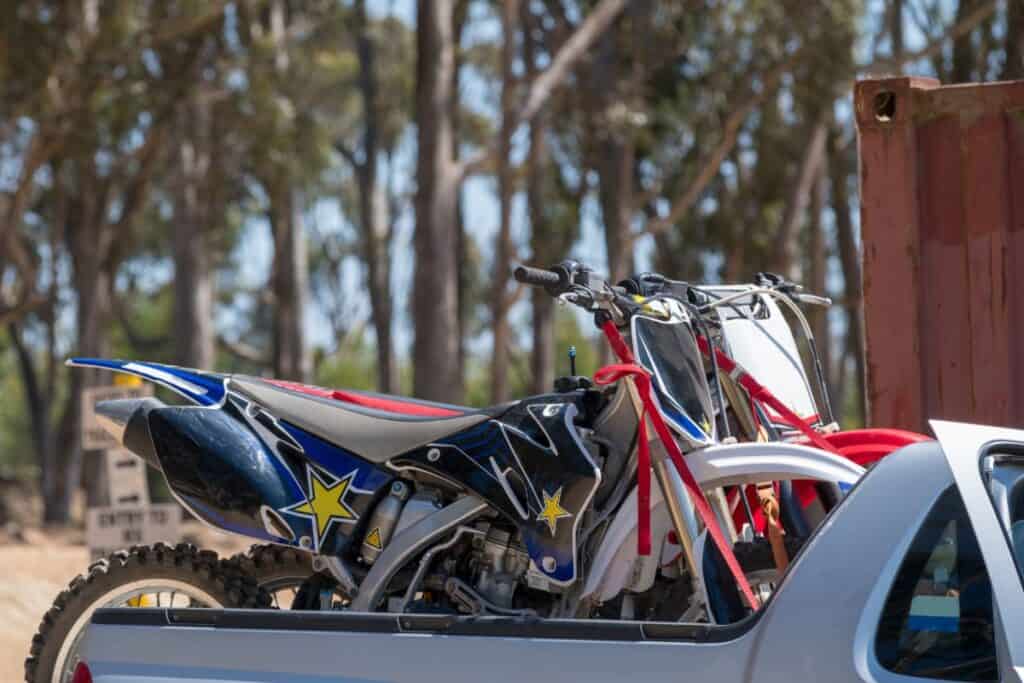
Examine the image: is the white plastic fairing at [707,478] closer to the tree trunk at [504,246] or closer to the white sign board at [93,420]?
the white sign board at [93,420]

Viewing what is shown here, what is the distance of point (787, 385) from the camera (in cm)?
506

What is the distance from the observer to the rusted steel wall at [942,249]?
21.4 ft

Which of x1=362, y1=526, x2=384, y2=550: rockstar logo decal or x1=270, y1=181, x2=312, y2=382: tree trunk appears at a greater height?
x1=270, y1=181, x2=312, y2=382: tree trunk

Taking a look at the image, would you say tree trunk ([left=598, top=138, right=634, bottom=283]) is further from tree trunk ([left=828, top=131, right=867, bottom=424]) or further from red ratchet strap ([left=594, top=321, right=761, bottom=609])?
red ratchet strap ([left=594, top=321, right=761, bottom=609])

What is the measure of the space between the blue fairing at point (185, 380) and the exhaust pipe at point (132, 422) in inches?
3.5

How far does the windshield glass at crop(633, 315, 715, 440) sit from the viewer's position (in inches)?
175

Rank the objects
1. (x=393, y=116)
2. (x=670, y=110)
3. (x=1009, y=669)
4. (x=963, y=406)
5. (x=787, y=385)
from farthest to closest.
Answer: (x=393, y=116)
(x=670, y=110)
(x=963, y=406)
(x=787, y=385)
(x=1009, y=669)

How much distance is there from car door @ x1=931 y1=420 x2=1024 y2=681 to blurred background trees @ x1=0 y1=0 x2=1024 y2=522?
12688 mm

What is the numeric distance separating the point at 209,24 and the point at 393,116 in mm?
13470

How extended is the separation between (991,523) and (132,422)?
3017mm

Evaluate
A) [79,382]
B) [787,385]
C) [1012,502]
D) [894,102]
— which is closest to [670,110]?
[79,382]

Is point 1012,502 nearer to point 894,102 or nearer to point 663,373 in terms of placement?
point 663,373

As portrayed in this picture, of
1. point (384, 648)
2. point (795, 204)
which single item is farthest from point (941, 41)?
point (384, 648)

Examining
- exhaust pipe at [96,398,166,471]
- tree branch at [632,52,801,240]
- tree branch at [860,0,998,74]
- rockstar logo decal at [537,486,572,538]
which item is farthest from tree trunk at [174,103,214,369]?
rockstar logo decal at [537,486,572,538]
